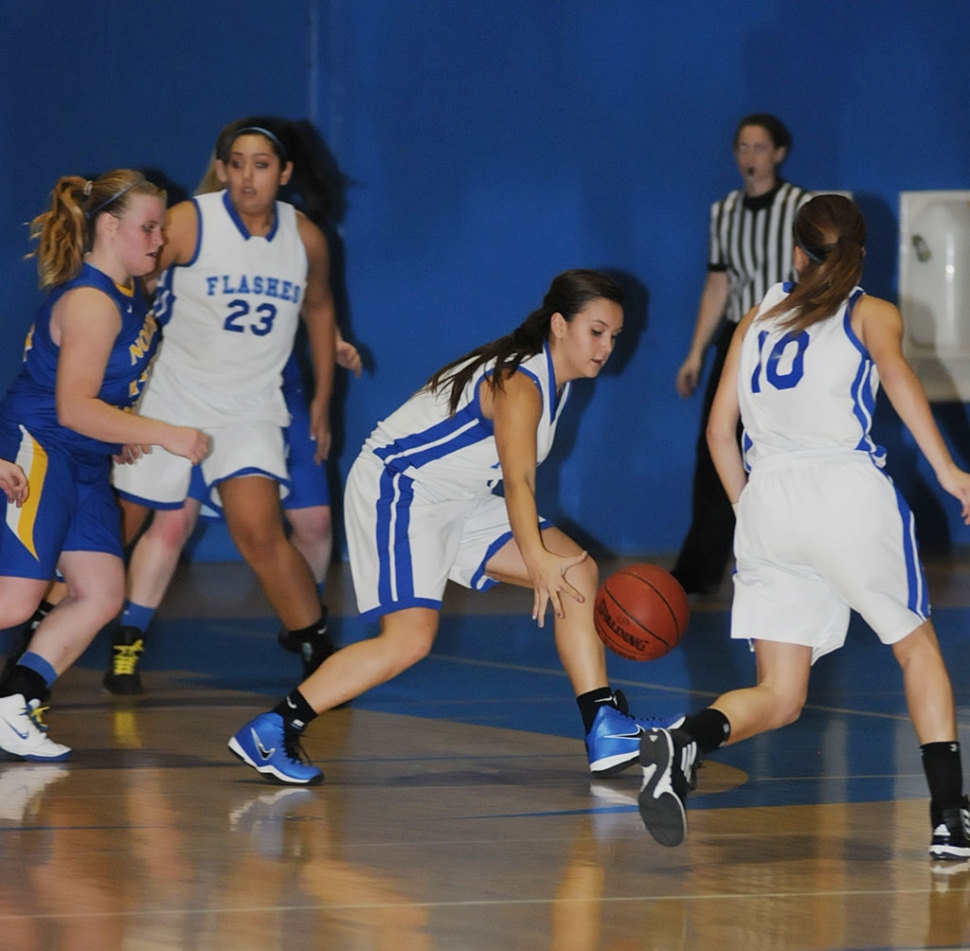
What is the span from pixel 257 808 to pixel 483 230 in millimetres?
5868

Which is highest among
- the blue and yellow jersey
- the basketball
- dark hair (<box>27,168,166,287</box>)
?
dark hair (<box>27,168,166,287</box>)

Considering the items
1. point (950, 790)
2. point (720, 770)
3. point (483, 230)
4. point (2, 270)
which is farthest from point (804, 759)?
point (2, 270)

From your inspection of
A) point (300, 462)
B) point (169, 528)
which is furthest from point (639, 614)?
point (169, 528)

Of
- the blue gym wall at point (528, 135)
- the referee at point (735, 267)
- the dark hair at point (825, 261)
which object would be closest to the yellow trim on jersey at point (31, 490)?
the dark hair at point (825, 261)

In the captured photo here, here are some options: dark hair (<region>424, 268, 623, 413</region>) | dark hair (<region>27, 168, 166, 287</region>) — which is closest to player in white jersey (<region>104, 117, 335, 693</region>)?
dark hair (<region>27, 168, 166, 287</region>)

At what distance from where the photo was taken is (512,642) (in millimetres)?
7332

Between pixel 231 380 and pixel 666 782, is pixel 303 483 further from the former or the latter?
pixel 666 782

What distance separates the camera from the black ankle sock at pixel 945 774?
3889 millimetres

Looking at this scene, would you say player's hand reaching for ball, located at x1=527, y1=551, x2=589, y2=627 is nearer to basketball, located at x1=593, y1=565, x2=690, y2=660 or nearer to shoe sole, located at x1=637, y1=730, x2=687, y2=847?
basketball, located at x1=593, y1=565, x2=690, y2=660

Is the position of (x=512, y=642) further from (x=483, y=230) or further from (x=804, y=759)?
(x=483, y=230)

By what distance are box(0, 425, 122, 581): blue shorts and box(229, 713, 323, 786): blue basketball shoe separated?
71 centimetres

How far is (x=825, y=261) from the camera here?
4066mm

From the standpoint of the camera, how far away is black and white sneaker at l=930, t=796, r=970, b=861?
3.86m

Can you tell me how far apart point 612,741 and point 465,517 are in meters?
0.71
